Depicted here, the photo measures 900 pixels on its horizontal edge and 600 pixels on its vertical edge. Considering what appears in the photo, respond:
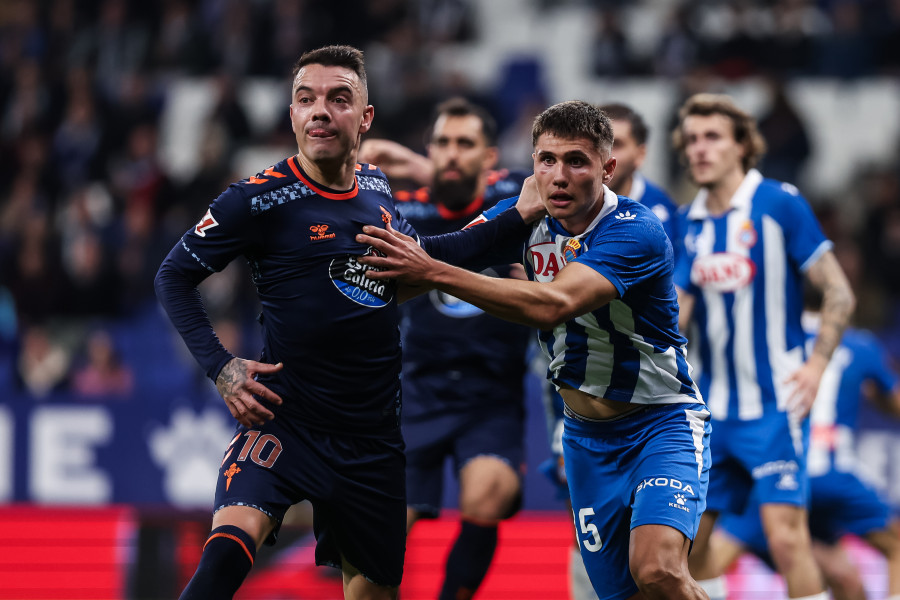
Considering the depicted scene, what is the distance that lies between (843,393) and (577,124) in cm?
407

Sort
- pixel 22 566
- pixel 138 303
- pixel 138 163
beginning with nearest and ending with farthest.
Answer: pixel 22 566, pixel 138 303, pixel 138 163

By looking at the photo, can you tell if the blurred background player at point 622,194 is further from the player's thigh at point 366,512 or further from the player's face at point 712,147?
the player's thigh at point 366,512

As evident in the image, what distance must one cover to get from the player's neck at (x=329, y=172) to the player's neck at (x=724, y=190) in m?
2.53

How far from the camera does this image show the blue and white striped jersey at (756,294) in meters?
6.15

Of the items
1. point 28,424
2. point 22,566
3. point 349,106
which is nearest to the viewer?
point 349,106

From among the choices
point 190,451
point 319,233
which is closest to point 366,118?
point 319,233

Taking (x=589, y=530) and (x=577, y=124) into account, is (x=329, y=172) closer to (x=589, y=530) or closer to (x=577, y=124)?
(x=577, y=124)

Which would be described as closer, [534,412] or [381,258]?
[381,258]

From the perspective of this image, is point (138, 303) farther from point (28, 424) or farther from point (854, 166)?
point (854, 166)

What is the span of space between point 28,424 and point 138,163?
4393 millimetres

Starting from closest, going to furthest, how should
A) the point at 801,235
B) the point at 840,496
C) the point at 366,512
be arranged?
the point at 366,512 → the point at 801,235 → the point at 840,496

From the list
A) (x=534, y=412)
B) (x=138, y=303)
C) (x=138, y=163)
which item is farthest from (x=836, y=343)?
(x=138, y=163)

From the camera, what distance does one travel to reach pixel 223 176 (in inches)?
493

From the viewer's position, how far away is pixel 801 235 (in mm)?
6121
